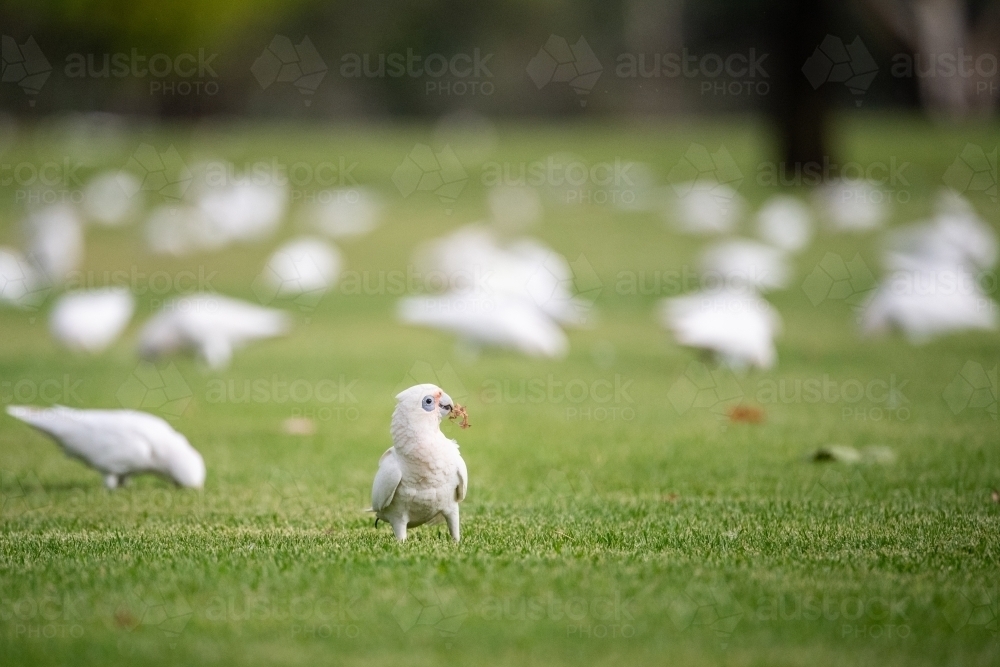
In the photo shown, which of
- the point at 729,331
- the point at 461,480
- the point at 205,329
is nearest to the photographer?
the point at 461,480

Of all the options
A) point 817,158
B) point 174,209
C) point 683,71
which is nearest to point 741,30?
point 683,71

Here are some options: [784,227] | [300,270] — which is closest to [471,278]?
[300,270]

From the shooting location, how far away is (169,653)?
10.9 feet

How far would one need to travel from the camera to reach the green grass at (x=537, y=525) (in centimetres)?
345

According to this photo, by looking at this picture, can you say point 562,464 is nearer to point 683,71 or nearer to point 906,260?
point 906,260

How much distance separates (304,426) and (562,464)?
5.95 ft

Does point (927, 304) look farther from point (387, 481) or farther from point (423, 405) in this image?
point (387, 481)

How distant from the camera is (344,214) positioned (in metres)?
17.5

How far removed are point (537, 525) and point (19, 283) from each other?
9541mm

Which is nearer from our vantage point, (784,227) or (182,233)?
(784,227)

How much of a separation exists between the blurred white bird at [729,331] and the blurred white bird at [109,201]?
451 inches

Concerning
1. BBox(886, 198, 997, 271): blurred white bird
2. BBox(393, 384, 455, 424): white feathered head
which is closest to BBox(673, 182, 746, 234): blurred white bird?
BBox(886, 198, 997, 271): blurred white bird

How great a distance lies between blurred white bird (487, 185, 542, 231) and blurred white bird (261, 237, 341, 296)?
4.10m

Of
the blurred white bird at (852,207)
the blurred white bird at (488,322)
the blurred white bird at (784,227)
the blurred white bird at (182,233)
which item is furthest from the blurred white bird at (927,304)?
the blurred white bird at (182,233)
